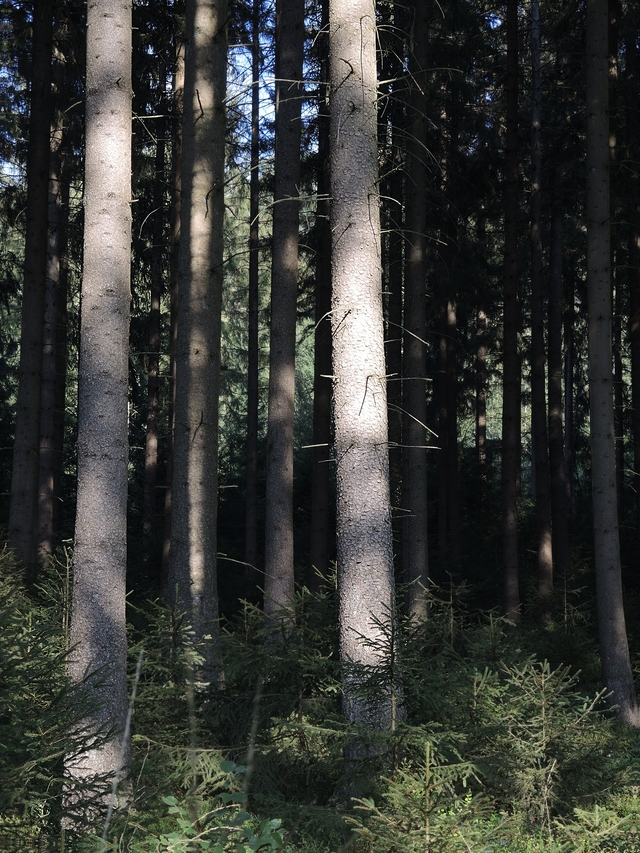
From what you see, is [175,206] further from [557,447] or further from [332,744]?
[332,744]

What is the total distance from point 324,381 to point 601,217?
5.64 metres

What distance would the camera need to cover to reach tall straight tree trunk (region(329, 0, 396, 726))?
18.9 ft

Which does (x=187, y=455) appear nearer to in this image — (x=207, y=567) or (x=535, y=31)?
(x=207, y=567)

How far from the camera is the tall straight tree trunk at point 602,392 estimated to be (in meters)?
9.96

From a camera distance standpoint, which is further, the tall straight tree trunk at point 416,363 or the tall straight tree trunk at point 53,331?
the tall straight tree trunk at point 53,331

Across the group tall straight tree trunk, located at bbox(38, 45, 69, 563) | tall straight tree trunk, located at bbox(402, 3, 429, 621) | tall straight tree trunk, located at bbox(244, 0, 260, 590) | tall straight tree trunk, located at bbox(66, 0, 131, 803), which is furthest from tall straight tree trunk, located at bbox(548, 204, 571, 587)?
tall straight tree trunk, located at bbox(66, 0, 131, 803)

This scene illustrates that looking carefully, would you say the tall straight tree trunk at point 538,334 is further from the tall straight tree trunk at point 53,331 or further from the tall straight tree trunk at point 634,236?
the tall straight tree trunk at point 53,331

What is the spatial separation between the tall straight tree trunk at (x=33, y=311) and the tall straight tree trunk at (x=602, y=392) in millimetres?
8505

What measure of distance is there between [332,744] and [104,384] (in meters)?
3.04

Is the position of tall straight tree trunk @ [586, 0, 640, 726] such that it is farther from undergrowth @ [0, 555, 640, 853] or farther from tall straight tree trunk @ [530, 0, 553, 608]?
tall straight tree trunk @ [530, 0, 553, 608]

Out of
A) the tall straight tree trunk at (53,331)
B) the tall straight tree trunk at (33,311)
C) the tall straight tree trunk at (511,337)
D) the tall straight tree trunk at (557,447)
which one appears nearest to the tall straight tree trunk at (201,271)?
the tall straight tree trunk at (33,311)

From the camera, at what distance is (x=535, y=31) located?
1577 centimetres

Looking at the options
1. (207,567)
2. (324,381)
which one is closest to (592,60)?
(324,381)

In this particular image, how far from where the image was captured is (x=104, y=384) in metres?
5.69
